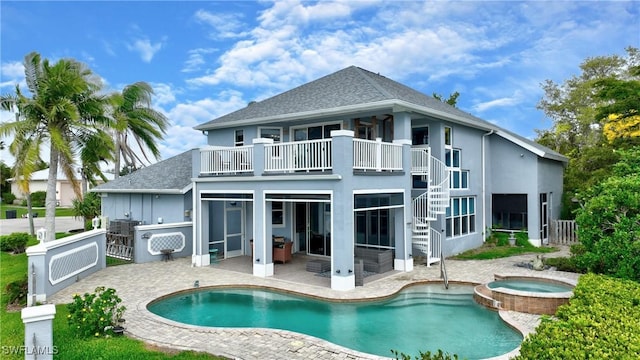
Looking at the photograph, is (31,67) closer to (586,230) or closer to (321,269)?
(321,269)

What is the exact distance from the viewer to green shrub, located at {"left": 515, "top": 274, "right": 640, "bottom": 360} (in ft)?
15.2

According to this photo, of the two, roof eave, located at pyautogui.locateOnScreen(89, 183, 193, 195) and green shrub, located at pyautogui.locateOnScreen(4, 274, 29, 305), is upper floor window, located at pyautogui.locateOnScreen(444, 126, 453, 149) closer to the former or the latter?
roof eave, located at pyautogui.locateOnScreen(89, 183, 193, 195)

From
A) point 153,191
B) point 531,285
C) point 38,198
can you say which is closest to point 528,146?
point 531,285

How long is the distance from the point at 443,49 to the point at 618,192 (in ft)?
39.0

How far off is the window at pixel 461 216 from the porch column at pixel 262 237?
751 centimetres

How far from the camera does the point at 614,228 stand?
10.0 m

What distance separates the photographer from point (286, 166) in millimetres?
12828

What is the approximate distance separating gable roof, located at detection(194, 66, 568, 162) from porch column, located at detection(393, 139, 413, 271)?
1486mm

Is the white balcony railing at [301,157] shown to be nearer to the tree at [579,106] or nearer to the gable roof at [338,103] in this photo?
the gable roof at [338,103]

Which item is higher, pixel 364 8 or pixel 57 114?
pixel 364 8

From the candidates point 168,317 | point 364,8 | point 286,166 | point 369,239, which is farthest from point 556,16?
point 168,317

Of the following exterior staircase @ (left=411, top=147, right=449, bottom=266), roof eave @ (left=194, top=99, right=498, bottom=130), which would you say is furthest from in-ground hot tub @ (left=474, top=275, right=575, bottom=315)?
roof eave @ (left=194, top=99, right=498, bottom=130)

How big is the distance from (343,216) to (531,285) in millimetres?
5795

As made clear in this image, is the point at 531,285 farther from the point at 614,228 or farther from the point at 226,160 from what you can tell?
the point at 226,160
